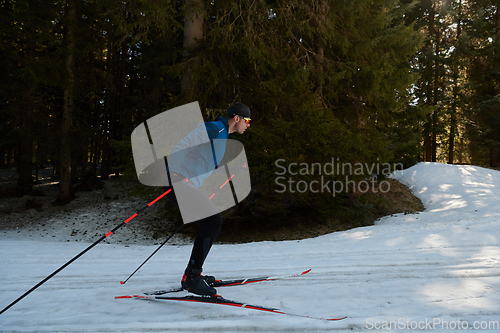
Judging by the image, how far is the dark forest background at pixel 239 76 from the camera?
7.49 metres

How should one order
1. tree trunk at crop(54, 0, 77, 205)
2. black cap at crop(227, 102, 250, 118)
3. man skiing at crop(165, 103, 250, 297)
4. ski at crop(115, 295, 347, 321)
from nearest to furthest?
ski at crop(115, 295, 347, 321)
man skiing at crop(165, 103, 250, 297)
black cap at crop(227, 102, 250, 118)
tree trunk at crop(54, 0, 77, 205)

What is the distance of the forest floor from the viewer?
29.6ft

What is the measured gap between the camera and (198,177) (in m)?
2.98

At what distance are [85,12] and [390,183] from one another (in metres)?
14.0

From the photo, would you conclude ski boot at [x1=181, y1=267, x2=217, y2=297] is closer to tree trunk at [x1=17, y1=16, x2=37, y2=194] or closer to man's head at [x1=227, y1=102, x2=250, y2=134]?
man's head at [x1=227, y1=102, x2=250, y2=134]

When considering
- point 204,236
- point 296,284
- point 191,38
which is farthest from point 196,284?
point 191,38

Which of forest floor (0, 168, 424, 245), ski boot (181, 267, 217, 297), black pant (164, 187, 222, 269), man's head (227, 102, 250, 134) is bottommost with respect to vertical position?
forest floor (0, 168, 424, 245)

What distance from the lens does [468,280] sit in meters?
3.36

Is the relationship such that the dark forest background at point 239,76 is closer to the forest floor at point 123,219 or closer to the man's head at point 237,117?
the forest floor at point 123,219

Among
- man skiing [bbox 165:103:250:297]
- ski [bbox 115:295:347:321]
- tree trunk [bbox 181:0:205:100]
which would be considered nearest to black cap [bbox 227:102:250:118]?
man skiing [bbox 165:103:250:297]

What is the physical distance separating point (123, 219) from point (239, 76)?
23.3ft

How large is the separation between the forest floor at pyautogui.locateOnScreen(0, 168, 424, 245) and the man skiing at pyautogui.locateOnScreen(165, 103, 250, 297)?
4936 millimetres

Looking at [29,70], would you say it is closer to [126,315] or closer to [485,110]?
[126,315]

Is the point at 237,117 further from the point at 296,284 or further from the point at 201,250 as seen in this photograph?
the point at 296,284
